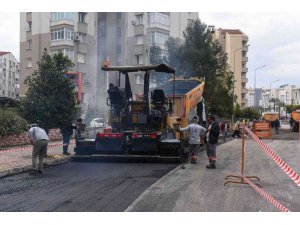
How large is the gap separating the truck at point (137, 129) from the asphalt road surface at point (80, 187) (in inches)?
29.2

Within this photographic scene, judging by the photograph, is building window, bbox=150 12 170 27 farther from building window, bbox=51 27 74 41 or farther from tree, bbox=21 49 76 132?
tree, bbox=21 49 76 132

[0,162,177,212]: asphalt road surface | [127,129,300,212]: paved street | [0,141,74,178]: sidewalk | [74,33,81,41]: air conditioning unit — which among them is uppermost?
[74,33,81,41]: air conditioning unit

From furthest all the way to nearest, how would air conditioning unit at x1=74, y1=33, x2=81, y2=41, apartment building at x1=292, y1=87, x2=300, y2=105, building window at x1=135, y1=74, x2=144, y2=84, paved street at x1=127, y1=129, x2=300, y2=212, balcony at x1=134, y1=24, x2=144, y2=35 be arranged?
apartment building at x1=292, y1=87, x2=300, y2=105, balcony at x1=134, y1=24, x2=144, y2=35, air conditioning unit at x1=74, y1=33, x2=81, y2=41, building window at x1=135, y1=74, x2=144, y2=84, paved street at x1=127, y1=129, x2=300, y2=212

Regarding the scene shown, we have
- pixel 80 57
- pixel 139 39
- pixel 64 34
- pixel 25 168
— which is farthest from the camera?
pixel 139 39

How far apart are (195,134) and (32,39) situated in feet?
124

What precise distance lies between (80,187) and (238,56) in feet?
259

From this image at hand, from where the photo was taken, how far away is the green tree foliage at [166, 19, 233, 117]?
27.9 m

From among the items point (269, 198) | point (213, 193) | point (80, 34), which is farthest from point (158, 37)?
point (269, 198)

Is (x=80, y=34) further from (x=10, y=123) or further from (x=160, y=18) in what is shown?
(x=10, y=123)

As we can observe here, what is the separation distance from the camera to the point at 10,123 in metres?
18.4

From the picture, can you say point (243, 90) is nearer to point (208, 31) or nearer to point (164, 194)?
point (208, 31)

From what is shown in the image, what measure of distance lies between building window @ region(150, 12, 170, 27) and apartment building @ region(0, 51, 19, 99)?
48.7m

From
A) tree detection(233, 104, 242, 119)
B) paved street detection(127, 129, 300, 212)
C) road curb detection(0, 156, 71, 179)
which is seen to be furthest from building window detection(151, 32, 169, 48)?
paved street detection(127, 129, 300, 212)

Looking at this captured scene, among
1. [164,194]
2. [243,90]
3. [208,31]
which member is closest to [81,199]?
[164,194]
